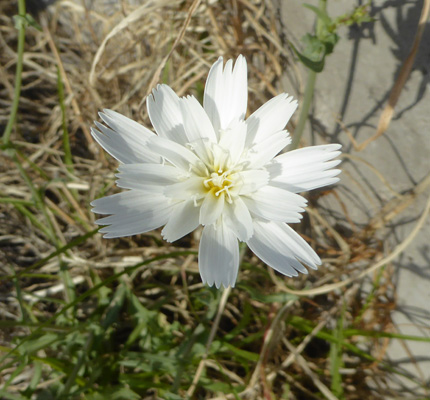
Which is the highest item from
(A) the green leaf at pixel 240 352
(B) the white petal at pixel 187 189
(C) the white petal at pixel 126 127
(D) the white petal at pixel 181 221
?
(C) the white petal at pixel 126 127

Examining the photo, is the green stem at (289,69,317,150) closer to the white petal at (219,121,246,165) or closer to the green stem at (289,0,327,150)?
the green stem at (289,0,327,150)

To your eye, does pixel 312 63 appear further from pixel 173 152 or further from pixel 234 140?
pixel 173 152

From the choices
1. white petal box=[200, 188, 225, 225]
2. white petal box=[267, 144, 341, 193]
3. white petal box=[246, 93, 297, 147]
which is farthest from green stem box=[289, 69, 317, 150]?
white petal box=[200, 188, 225, 225]

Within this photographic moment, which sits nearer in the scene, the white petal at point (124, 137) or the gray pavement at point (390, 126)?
the white petal at point (124, 137)

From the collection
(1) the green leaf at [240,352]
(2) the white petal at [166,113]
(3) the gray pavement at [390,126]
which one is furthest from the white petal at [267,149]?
(1) the green leaf at [240,352]

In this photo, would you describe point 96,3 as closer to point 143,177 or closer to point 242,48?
point 242,48

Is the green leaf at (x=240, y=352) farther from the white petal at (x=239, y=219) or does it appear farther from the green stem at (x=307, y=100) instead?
the green stem at (x=307, y=100)

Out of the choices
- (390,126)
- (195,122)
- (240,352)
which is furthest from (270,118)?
(240,352)
